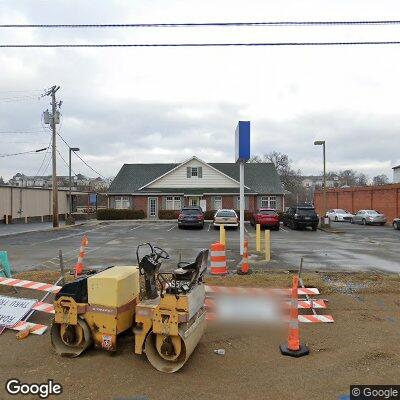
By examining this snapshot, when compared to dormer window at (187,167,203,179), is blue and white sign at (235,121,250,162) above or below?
below

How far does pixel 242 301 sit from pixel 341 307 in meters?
2.02

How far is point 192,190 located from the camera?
156ft

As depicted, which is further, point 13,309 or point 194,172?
point 194,172

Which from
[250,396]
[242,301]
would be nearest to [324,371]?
[250,396]

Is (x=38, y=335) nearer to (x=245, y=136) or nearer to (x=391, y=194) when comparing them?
(x=245, y=136)

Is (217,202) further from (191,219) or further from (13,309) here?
(13,309)

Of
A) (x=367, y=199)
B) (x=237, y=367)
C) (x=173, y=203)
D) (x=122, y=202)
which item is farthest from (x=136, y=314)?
(x=367, y=199)

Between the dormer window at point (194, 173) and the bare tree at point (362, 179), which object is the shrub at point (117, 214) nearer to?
the dormer window at point (194, 173)

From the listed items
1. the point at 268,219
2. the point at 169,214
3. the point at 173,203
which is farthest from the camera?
the point at 173,203

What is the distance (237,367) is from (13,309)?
3.89 metres

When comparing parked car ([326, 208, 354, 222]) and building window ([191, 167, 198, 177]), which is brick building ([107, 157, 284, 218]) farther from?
parked car ([326, 208, 354, 222])

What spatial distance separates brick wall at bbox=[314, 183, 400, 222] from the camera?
3953cm

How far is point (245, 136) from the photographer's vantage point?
1328 centimetres

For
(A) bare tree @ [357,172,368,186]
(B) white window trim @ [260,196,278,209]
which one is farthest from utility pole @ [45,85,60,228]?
(A) bare tree @ [357,172,368,186]
